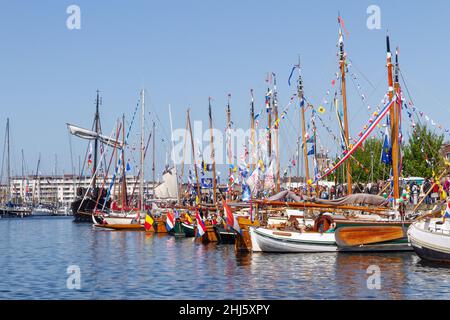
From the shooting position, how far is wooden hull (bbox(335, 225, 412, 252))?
150 feet

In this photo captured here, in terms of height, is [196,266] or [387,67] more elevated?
[387,67]

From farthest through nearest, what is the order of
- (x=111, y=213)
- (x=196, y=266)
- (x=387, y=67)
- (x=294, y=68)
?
(x=111, y=213) → (x=294, y=68) → (x=387, y=67) → (x=196, y=266)

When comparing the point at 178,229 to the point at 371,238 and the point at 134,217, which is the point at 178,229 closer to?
the point at 134,217

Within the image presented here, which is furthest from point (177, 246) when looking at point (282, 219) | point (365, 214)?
point (365, 214)

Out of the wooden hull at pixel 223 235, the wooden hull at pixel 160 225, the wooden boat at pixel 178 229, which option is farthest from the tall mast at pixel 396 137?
the wooden hull at pixel 160 225

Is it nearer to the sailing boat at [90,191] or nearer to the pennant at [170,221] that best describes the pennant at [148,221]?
the pennant at [170,221]

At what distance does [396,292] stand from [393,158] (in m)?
19.2

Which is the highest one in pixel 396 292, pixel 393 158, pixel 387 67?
pixel 387 67

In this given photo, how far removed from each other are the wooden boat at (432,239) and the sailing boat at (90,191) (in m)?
74.7

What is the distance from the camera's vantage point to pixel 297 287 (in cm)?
3238

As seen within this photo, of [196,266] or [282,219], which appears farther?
[282,219]

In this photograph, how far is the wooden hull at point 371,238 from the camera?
150ft

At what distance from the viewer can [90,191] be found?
130875 millimetres
